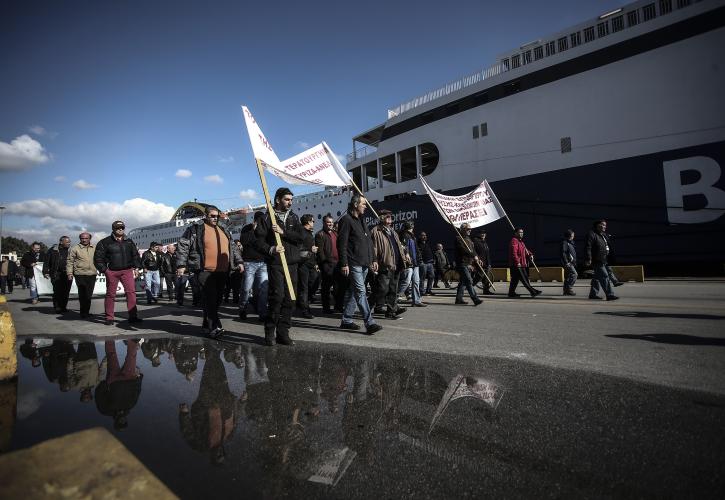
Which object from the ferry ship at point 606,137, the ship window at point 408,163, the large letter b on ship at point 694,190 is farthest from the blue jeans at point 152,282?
the large letter b on ship at point 694,190

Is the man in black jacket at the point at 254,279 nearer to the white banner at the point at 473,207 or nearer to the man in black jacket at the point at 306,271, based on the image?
the man in black jacket at the point at 306,271

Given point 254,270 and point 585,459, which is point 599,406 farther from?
point 254,270

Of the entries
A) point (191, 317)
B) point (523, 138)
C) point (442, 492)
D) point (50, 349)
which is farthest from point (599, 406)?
point (523, 138)

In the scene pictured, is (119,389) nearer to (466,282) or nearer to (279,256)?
(279,256)

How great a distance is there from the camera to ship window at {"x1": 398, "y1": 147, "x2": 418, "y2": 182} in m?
19.6

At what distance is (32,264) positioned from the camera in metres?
11.1

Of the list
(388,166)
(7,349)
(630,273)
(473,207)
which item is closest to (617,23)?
(630,273)

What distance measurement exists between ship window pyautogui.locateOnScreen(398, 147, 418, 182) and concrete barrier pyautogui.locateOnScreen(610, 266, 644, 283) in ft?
35.9

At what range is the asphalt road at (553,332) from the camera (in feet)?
9.82

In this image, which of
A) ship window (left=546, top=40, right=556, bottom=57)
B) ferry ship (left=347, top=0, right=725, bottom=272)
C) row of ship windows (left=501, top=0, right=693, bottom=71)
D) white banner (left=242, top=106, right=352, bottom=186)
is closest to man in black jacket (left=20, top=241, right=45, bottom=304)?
white banner (left=242, top=106, right=352, bottom=186)

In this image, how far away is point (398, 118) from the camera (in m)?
19.5

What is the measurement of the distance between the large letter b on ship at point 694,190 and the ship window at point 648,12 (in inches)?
222

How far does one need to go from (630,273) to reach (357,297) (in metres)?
10.6

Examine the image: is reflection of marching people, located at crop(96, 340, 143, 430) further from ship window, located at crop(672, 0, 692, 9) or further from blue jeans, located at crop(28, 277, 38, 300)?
ship window, located at crop(672, 0, 692, 9)
